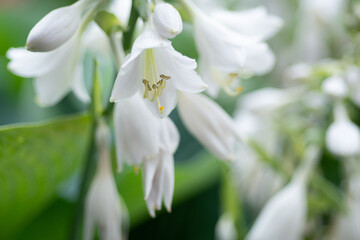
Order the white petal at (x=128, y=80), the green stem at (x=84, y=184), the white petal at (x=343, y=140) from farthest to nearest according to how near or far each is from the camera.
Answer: the white petal at (x=343, y=140) → the green stem at (x=84, y=184) → the white petal at (x=128, y=80)

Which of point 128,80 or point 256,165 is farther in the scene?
point 256,165

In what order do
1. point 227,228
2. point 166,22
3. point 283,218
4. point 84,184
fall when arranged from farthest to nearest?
point 227,228
point 283,218
point 84,184
point 166,22

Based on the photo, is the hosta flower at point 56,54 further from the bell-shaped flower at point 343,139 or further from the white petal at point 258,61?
the bell-shaped flower at point 343,139

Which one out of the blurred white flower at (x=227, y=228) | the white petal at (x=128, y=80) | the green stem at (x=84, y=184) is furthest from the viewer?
the blurred white flower at (x=227, y=228)

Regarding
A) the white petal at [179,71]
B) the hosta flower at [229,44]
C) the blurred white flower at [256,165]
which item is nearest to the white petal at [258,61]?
the hosta flower at [229,44]

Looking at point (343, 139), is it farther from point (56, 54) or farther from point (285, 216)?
point (56, 54)

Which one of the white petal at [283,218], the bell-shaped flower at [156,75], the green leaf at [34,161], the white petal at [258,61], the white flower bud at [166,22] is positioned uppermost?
the white flower bud at [166,22]

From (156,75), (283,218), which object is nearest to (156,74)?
(156,75)
